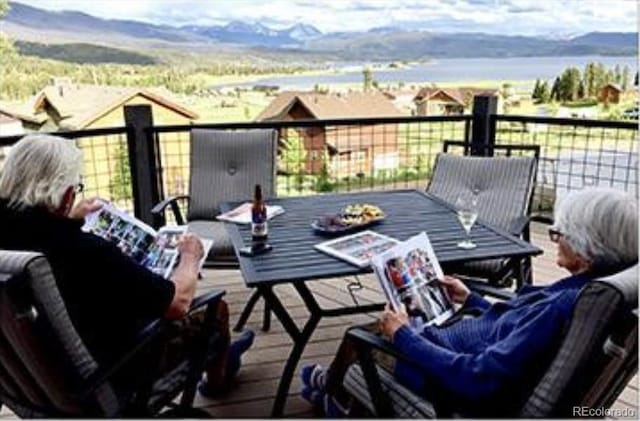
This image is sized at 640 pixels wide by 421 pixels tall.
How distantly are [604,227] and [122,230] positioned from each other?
169cm

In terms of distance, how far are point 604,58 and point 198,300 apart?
11.2ft

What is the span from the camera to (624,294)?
132 centimetres

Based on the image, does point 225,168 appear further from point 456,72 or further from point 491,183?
point 456,72

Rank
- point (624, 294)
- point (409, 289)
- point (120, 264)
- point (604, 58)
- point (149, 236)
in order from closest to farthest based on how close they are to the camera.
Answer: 1. point (624, 294)
2. point (120, 264)
3. point (409, 289)
4. point (149, 236)
5. point (604, 58)

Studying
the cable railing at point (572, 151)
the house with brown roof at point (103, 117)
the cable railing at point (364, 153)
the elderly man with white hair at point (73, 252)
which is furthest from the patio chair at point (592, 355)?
the house with brown roof at point (103, 117)

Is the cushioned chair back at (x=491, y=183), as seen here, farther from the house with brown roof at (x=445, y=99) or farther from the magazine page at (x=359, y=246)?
the house with brown roof at (x=445, y=99)

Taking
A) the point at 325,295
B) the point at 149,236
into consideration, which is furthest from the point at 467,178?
the point at 149,236

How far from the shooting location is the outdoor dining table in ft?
7.52

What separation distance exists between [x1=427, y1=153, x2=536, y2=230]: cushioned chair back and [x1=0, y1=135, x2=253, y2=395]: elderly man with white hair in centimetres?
217

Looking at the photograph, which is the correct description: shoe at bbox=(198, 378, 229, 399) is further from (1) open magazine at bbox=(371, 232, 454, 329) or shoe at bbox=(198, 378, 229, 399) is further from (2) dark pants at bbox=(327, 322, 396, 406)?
(1) open magazine at bbox=(371, 232, 454, 329)

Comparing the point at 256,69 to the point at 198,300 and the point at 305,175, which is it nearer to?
the point at 305,175

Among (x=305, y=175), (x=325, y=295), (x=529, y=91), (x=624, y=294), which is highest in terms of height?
(x=529, y=91)

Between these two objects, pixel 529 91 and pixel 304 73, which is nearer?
pixel 529 91

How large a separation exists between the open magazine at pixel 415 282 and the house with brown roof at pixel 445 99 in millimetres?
2870
